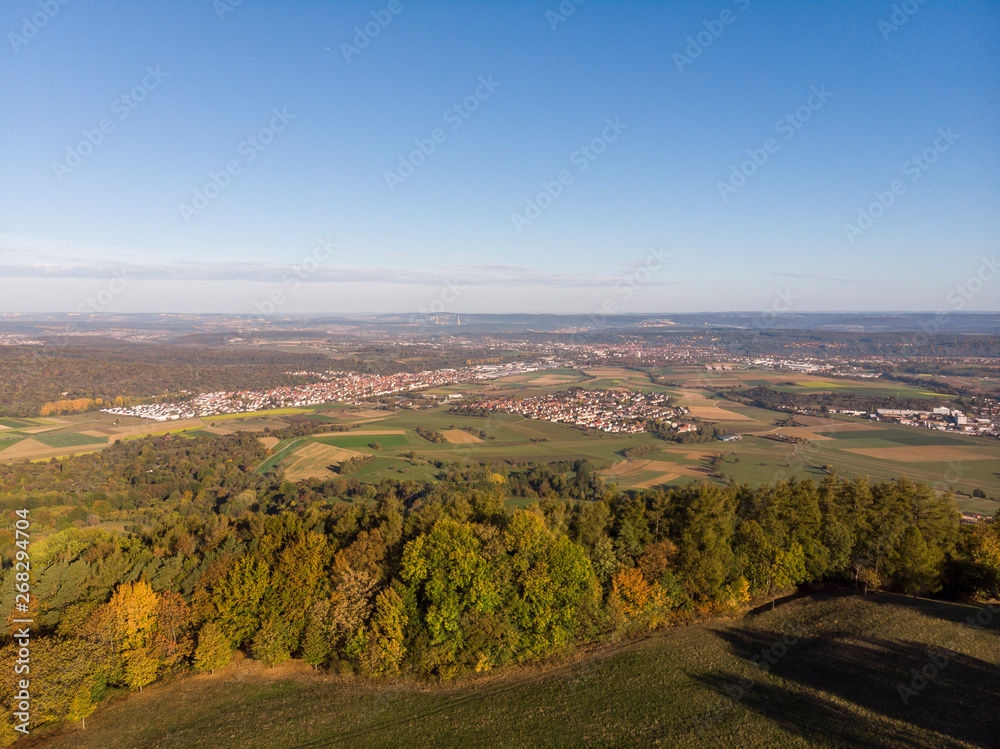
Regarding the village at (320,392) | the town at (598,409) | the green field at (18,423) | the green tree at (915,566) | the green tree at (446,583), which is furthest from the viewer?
the village at (320,392)

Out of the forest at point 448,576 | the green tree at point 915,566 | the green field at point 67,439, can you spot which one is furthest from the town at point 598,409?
the green field at point 67,439

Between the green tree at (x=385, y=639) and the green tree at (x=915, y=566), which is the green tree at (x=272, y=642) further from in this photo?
the green tree at (x=915, y=566)

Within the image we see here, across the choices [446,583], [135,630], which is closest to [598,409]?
[446,583]

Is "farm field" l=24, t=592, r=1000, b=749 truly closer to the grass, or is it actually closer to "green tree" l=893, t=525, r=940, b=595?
"green tree" l=893, t=525, r=940, b=595

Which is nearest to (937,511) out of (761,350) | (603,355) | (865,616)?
(865,616)

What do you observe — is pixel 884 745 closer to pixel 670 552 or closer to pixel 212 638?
pixel 670 552

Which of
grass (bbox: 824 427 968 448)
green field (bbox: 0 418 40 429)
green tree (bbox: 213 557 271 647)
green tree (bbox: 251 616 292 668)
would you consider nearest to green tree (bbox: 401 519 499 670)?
green tree (bbox: 251 616 292 668)

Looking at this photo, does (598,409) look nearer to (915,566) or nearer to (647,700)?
(915,566)
